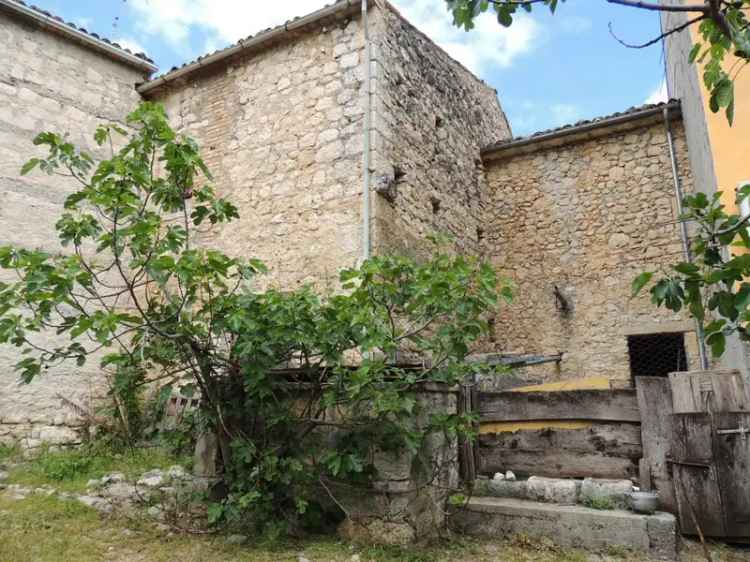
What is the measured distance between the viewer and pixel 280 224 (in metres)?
6.70

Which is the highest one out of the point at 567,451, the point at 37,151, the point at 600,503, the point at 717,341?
the point at 37,151

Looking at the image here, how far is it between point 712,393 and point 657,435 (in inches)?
19.0

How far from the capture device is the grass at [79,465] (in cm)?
521

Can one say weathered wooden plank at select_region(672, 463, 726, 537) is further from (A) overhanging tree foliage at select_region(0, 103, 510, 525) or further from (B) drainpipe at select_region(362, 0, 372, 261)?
(B) drainpipe at select_region(362, 0, 372, 261)

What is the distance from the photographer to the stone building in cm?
645

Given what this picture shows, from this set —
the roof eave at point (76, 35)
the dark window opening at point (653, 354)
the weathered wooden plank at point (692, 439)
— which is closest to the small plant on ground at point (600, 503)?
the weathered wooden plank at point (692, 439)

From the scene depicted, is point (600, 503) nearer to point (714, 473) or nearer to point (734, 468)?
point (714, 473)

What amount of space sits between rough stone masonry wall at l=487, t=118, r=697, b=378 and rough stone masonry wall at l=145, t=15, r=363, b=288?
361 cm

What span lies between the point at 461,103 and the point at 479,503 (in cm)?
648

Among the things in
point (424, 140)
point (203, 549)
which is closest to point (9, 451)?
point (203, 549)

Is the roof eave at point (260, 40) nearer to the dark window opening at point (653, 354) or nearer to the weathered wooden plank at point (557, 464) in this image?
the weathered wooden plank at point (557, 464)

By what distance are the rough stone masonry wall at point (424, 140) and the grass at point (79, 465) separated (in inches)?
130

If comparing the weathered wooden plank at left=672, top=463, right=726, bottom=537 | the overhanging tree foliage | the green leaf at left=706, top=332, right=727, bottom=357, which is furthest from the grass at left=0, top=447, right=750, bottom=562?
the green leaf at left=706, top=332, right=727, bottom=357

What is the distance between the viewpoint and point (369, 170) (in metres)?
6.16
